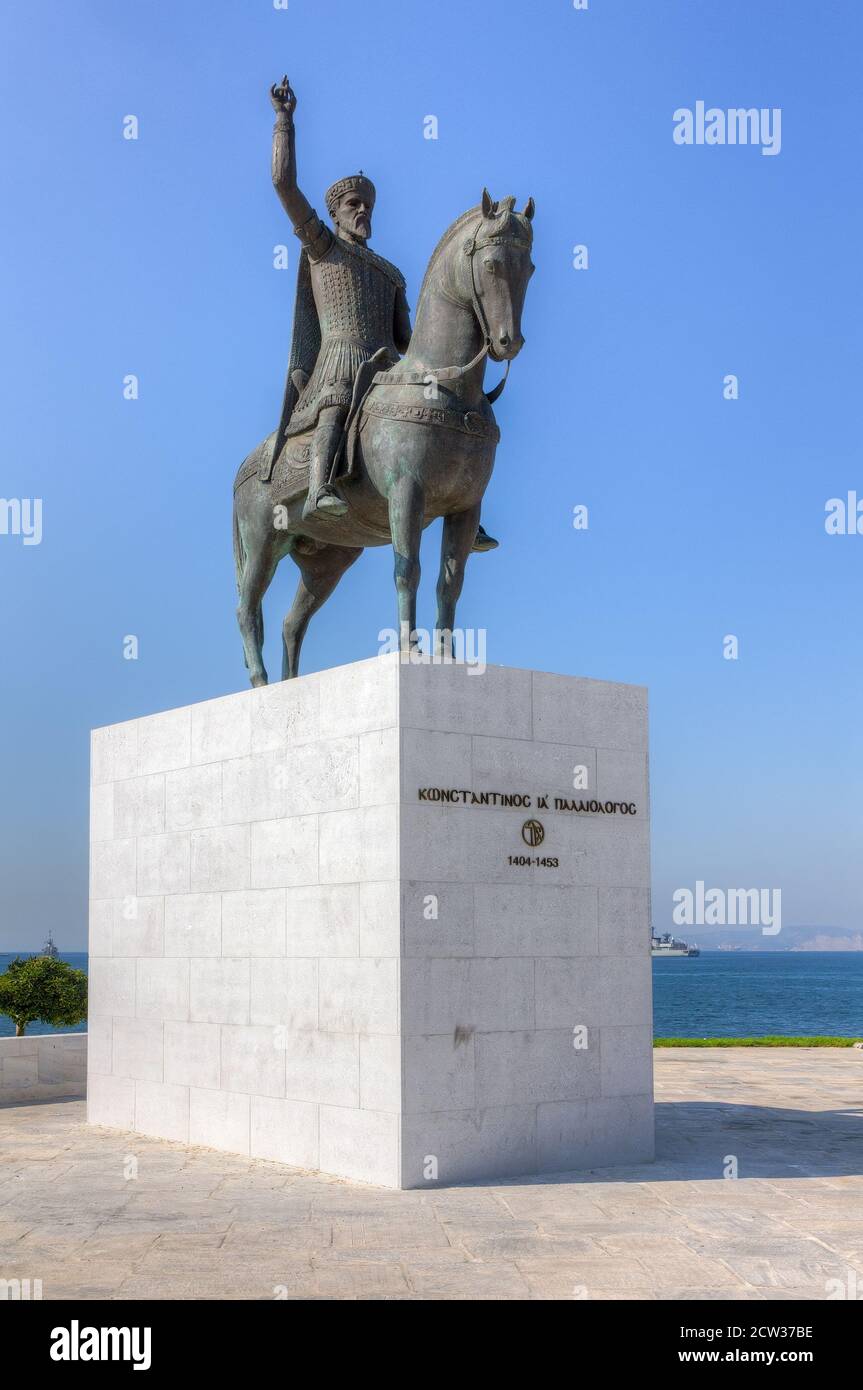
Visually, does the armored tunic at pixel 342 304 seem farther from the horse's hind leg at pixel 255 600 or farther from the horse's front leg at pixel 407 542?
the horse's front leg at pixel 407 542

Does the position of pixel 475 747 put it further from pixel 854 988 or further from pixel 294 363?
pixel 854 988

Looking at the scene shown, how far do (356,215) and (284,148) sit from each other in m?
0.96

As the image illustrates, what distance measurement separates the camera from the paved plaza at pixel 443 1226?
704 cm

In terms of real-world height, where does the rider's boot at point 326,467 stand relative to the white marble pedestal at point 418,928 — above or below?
above

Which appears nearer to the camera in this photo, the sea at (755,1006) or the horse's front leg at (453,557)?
the horse's front leg at (453,557)

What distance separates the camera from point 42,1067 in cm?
1600

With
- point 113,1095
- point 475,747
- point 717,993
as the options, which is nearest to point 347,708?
point 475,747

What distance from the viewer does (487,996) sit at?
10.4m

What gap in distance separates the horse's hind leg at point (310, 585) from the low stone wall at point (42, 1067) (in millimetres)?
5429

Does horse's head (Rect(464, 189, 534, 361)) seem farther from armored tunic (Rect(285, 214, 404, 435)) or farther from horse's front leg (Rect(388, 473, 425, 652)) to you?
armored tunic (Rect(285, 214, 404, 435))

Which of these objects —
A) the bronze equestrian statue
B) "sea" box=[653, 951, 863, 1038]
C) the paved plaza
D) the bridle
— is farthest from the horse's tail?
"sea" box=[653, 951, 863, 1038]

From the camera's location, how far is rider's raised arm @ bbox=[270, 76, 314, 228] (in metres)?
12.1

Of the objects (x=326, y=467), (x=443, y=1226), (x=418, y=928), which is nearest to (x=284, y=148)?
(x=326, y=467)

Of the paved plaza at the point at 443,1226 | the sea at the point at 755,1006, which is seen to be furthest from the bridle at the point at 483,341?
the sea at the point at 755,1006
